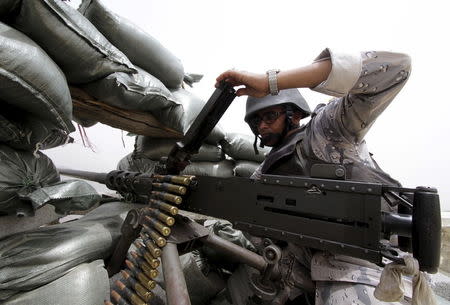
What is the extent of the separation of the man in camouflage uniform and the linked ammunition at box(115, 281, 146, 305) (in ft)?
2.54

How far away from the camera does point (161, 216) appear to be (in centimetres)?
121

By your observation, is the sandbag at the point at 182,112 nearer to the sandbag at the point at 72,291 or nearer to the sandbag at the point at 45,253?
the sandbag at the point at 45,253

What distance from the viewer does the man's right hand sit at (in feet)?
3.15

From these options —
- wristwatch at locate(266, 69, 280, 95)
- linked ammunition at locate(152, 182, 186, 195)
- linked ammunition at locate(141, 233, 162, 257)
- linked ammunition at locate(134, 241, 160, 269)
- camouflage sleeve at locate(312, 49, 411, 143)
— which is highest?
camouflage sleeve at locate(312, 49, 411, 143)

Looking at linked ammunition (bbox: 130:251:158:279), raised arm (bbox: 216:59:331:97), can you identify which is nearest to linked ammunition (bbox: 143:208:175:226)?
linked ammunition (bbox: 130:251:158:279)

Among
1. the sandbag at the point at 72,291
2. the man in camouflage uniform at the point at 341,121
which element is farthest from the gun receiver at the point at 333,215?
the sandbag at the point at 72,291

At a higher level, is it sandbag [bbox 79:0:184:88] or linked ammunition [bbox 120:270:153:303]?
sandbag [bbox 79:0:184:88]

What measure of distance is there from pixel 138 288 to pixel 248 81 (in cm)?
105

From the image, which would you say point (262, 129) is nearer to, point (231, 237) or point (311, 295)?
point (231, 237)

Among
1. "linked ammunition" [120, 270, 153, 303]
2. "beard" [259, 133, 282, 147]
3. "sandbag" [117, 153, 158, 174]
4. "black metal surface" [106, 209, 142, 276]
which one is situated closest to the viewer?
"linked ammunition" [120, 270, 153, 303]

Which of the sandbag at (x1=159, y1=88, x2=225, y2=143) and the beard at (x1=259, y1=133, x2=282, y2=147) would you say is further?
the sandbag at (x1=159, y1=88, x2=225, y2=143)

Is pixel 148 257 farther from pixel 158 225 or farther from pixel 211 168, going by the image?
pixel 211 168

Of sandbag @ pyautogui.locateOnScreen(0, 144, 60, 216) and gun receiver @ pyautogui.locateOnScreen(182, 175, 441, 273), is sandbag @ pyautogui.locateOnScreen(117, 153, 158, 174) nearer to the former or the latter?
sandbag @ pyautogui.locateOnScreen(0, 144, 60, 216)

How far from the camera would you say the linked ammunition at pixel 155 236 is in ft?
3.69
